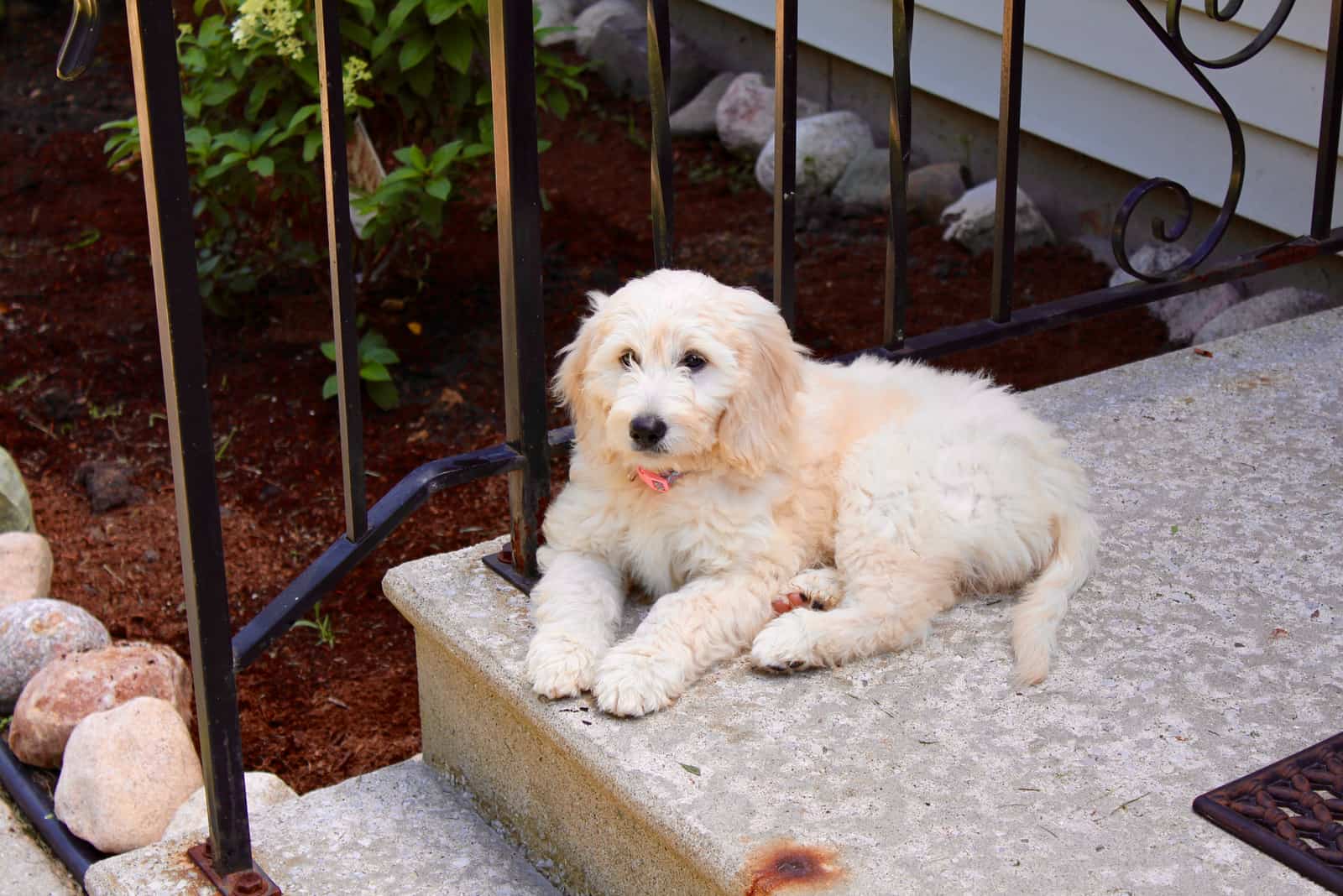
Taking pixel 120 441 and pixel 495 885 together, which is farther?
pixel 120 441

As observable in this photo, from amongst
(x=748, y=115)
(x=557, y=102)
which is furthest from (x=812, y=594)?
(x=748, y=115)

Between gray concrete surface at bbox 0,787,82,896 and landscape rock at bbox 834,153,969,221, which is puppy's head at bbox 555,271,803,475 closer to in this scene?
gray concrete surface at bbox 0,787,82,896

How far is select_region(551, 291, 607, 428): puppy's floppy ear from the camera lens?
2592mm

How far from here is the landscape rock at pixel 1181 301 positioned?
15.3ft

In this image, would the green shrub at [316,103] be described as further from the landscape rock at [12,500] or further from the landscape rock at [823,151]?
the landscape rock at [823,151]

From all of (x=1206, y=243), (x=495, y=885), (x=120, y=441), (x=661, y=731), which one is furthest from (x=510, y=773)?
(x=120, y=441)

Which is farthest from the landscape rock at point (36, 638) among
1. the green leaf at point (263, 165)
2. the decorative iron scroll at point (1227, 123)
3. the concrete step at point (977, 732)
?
the decorative iron scroll at point (1227, 123)

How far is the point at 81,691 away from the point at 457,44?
6.90 ft

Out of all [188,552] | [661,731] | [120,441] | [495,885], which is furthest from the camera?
[120,441]

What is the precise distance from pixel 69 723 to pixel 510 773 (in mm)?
1297

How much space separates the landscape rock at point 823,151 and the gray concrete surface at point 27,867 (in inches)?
145

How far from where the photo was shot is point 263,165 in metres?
4.25

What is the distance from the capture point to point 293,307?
16.9 feet

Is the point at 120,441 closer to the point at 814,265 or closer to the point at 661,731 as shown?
the point at 814,265
